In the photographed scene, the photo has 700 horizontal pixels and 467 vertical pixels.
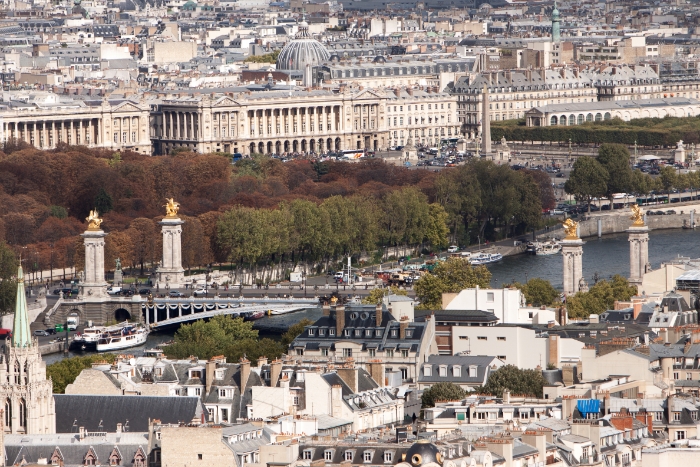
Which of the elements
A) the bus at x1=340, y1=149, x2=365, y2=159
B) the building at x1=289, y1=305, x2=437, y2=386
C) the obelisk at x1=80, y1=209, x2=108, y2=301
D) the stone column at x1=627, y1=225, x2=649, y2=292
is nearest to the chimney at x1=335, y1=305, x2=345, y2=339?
the building at x1=289, y1=305, x2=437, y2=386

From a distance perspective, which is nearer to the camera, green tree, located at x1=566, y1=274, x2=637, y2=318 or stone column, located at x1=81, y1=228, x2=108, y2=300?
green tree, located at x1=566, y1=274, x2=637, y2=318

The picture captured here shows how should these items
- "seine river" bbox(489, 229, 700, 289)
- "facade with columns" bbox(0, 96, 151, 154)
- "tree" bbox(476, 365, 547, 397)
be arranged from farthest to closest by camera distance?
"facade with columns" bbox(0, 96, 151, 154)
"seine river" bbox(489, 229, 700, 289)
"tree" bbox(476, 365, 547, 397)

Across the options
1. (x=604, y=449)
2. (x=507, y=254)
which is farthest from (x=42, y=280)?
(x=604, y=449)

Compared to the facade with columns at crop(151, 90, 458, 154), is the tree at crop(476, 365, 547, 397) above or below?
above

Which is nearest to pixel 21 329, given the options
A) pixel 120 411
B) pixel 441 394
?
pixel 120 411

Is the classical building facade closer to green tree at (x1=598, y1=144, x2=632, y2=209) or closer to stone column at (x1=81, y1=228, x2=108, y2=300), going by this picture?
stone column at (x1=81, y1=228, x2=108, y2=300)

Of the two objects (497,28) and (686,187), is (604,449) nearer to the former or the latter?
(686,187)
